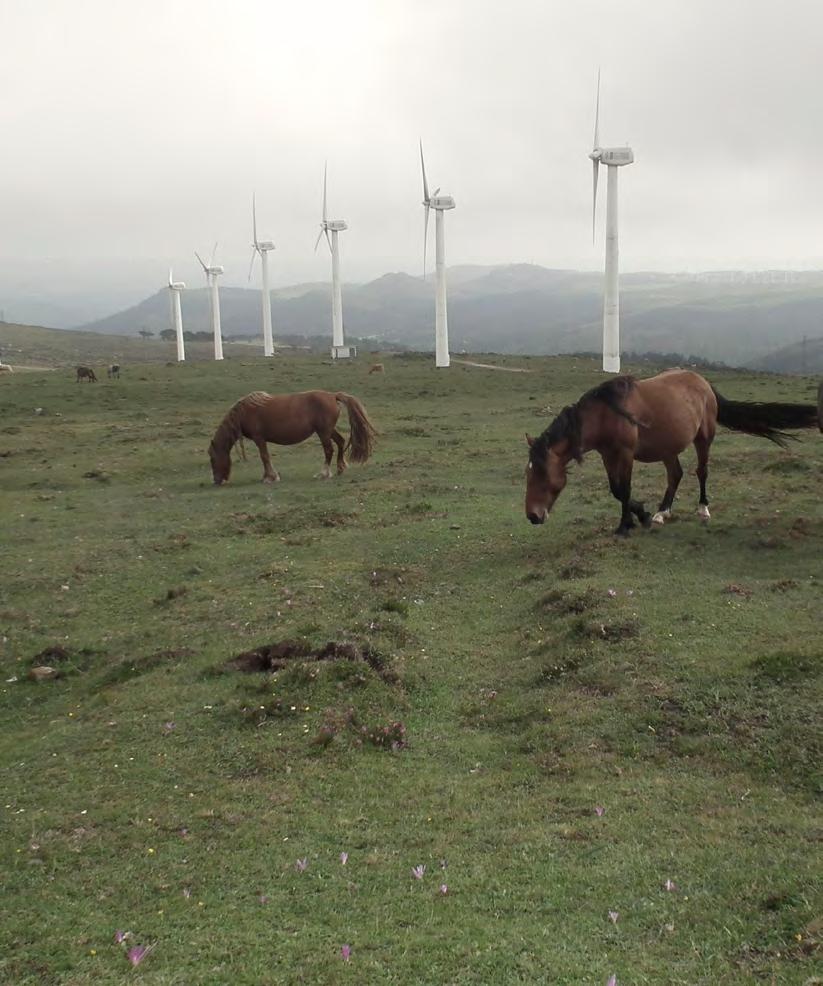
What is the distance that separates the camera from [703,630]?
838 cm

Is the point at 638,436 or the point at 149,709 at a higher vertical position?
the point at 638,436

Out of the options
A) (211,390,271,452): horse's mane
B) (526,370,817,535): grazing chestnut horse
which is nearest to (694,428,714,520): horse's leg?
(526,370,817,535): grazing chestnut horse

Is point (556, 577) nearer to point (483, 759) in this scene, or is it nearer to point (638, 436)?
point (638, 436)

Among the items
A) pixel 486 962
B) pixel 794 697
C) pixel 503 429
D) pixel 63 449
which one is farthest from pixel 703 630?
pixel 63 449

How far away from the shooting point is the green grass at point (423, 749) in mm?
4312

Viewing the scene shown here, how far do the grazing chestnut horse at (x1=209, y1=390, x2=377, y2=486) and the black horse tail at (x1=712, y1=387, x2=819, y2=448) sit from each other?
27.6 feet

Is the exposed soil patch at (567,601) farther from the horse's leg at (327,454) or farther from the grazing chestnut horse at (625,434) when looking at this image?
the horse's leg at (327,454)

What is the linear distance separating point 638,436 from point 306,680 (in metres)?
6.48

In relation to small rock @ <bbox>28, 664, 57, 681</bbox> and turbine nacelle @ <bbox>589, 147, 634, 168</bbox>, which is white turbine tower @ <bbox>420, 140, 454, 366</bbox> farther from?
small rock @ <bbox>28, 664, 57, 681</bbox>

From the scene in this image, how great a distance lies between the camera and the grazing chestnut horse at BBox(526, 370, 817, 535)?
11641mm

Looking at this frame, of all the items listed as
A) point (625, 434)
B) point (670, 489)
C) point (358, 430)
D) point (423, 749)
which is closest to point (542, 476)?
point (625, 434)

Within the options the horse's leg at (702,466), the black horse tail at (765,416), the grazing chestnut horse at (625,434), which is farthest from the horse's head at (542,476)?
the black horse tail at (765,416)

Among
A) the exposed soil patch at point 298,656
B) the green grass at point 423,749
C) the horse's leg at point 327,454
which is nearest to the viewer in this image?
the green grass at point 423,749

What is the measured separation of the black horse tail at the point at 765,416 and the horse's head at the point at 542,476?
3.66 meters
